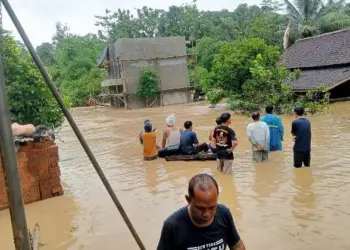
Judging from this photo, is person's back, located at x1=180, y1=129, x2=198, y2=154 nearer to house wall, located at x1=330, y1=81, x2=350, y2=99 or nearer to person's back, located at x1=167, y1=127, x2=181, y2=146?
person's back, located at x1=167, y1=127, x2=181, y2=146

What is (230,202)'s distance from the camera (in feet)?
21.5

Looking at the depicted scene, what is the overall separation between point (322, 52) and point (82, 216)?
2336cm

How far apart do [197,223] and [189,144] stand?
727 cm

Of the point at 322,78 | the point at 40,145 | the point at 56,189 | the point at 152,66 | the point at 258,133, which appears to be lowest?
the point at 56,189

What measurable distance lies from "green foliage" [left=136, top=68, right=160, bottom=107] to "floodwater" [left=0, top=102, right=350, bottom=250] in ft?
70.7

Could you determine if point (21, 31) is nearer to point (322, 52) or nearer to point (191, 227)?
point (191, 227)

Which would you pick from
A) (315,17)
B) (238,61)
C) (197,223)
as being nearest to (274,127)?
(197,223)

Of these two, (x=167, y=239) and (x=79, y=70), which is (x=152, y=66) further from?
(x=167, y=239)

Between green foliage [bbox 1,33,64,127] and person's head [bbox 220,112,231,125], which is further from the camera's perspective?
green foliage [bbox 1,33,64,127]

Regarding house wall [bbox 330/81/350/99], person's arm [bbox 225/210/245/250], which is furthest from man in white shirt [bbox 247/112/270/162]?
house wall [bbox 330/81/350/99]

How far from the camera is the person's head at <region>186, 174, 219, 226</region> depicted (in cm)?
229

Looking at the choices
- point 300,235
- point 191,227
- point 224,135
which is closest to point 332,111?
point 224,135

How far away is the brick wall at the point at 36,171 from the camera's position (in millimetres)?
6855

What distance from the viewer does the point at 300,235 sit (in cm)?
500
